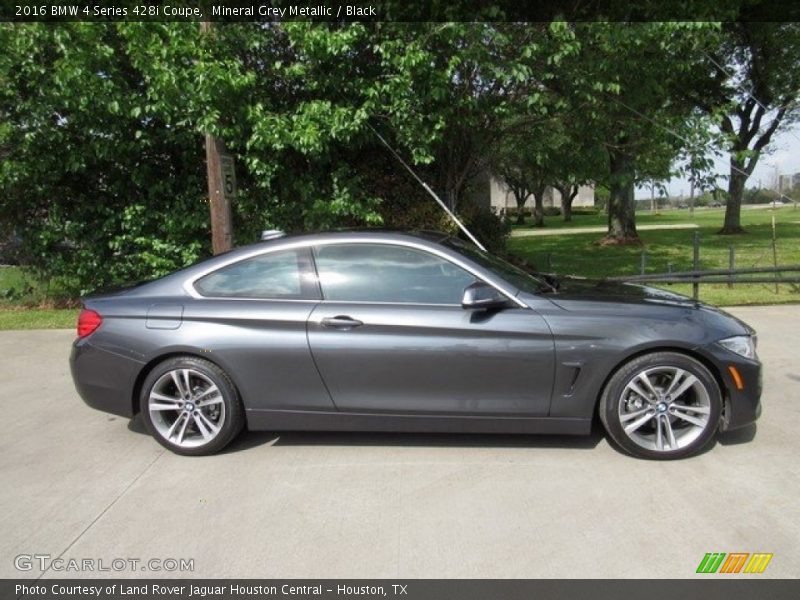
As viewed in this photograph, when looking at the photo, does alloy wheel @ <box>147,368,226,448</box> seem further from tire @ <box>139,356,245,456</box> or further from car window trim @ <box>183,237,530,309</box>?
car window trim @ <box>183,237,530,309</box>

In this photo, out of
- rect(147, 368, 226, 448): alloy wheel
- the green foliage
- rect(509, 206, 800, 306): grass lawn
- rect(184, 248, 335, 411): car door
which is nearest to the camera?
rect(184, 248, 335, 411): car door

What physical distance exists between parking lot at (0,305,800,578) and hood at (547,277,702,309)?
3.28ft

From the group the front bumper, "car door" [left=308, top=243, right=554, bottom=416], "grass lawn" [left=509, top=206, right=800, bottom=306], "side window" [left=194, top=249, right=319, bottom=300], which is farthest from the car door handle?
"grass lawn" [left=509, top=206, right=800, bottom=306]

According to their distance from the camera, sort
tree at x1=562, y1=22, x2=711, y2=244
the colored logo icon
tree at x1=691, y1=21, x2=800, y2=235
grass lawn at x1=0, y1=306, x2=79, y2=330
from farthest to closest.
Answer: tree at x1=691, y1=21, x2=800, y2=235 → grass lawn at x1=0, y1=306, x2=79, y2=330 → tree at x1=562, y1=22, x2=711, y2=244 → the colored logo icon

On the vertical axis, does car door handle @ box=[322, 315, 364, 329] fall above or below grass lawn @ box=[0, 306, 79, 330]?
above

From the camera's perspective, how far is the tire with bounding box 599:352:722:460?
3.72 metres

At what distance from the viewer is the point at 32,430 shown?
4719 mm

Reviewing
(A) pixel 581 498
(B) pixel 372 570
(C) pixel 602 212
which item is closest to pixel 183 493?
(B) pixel 372 570
